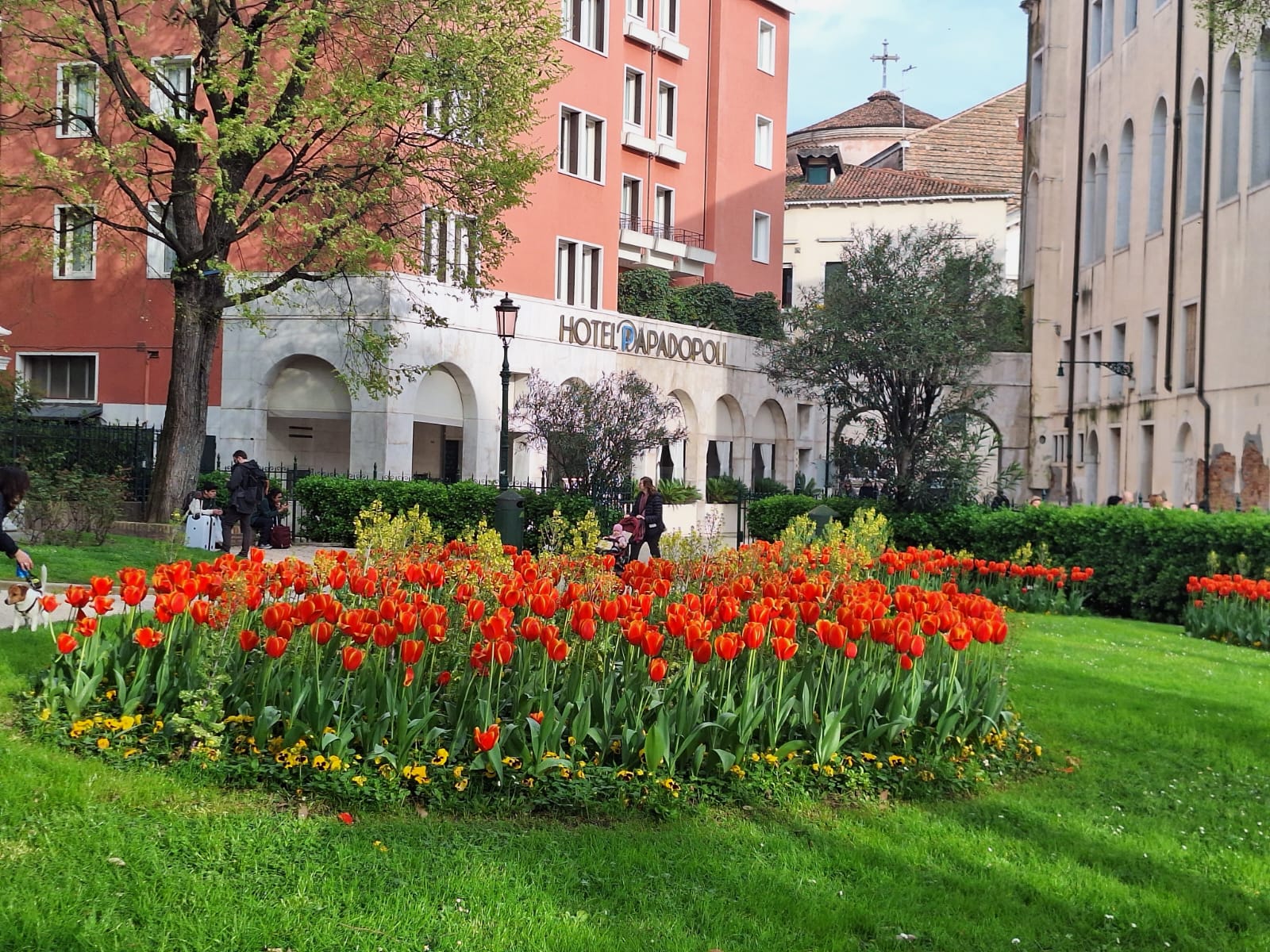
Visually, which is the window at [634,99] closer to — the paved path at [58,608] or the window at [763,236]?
the window at [763,236]

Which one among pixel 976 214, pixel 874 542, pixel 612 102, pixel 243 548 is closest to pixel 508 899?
pixel 874 542

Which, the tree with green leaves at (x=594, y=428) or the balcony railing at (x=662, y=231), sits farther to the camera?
the balcony railing at (x=662, y=231)

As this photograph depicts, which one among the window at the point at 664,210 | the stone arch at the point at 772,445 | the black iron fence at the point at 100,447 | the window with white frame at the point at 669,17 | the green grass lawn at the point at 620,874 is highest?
the window with white frame at the point at 669,17

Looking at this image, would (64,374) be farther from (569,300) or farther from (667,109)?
(667,109)

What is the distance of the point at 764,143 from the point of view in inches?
1902

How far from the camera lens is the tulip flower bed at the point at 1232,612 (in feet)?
49.4

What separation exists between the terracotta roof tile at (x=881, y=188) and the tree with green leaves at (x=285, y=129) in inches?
1464

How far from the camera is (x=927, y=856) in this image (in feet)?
21.0

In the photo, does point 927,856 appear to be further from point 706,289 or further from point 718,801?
point 706,289

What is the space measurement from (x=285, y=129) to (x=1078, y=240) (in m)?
27.9

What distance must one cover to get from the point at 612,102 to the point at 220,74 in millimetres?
16980

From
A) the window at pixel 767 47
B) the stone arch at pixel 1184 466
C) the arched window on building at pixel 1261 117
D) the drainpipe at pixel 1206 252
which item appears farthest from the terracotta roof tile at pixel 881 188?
the arched window on building at pixel 1261 117

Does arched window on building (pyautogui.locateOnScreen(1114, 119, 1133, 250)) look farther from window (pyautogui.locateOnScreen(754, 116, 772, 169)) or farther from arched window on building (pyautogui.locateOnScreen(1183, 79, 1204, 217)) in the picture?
window (pyautogui.locateOnScreen(754, 116, 772, 169))

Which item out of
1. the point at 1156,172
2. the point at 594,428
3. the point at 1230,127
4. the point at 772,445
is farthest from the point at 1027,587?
→ the point at 772,445
